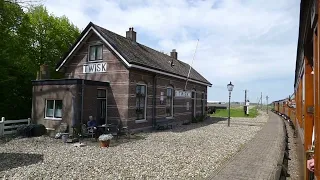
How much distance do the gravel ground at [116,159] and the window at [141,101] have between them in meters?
3.68

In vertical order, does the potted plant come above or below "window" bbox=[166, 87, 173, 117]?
below

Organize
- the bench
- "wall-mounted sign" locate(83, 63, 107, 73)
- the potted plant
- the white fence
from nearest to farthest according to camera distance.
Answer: the potted plant, the white fence, "wall-mounted sign" locate(83, 63, 107, 73), the bench

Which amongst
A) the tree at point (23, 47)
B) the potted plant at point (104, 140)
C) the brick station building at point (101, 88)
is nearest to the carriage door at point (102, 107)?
the brick station building at point (101, 88)

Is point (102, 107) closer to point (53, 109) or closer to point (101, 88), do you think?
point (101, 88)

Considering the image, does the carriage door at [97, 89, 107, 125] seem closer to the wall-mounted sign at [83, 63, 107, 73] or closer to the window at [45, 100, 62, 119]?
the wall-mounted sign at [83, 63, 107, 73]

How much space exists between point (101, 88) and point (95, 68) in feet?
5.63

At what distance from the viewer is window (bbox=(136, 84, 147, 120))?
1625 centimetres

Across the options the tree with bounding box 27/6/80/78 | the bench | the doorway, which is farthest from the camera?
the tree with bounding box 27/6/80/78

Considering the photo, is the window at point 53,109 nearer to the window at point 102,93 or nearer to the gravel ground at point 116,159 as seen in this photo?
the gravel ground at point 116,159

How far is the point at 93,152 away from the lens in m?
10.1

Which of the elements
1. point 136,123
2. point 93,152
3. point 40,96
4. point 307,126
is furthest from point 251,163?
point 40,96

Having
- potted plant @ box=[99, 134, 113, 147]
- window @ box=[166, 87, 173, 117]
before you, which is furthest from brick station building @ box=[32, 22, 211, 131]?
potted plant @ box=[99, 134, 113, 147]

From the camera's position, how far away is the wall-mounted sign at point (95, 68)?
16234 millimetres

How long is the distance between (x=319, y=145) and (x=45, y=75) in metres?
16.3
